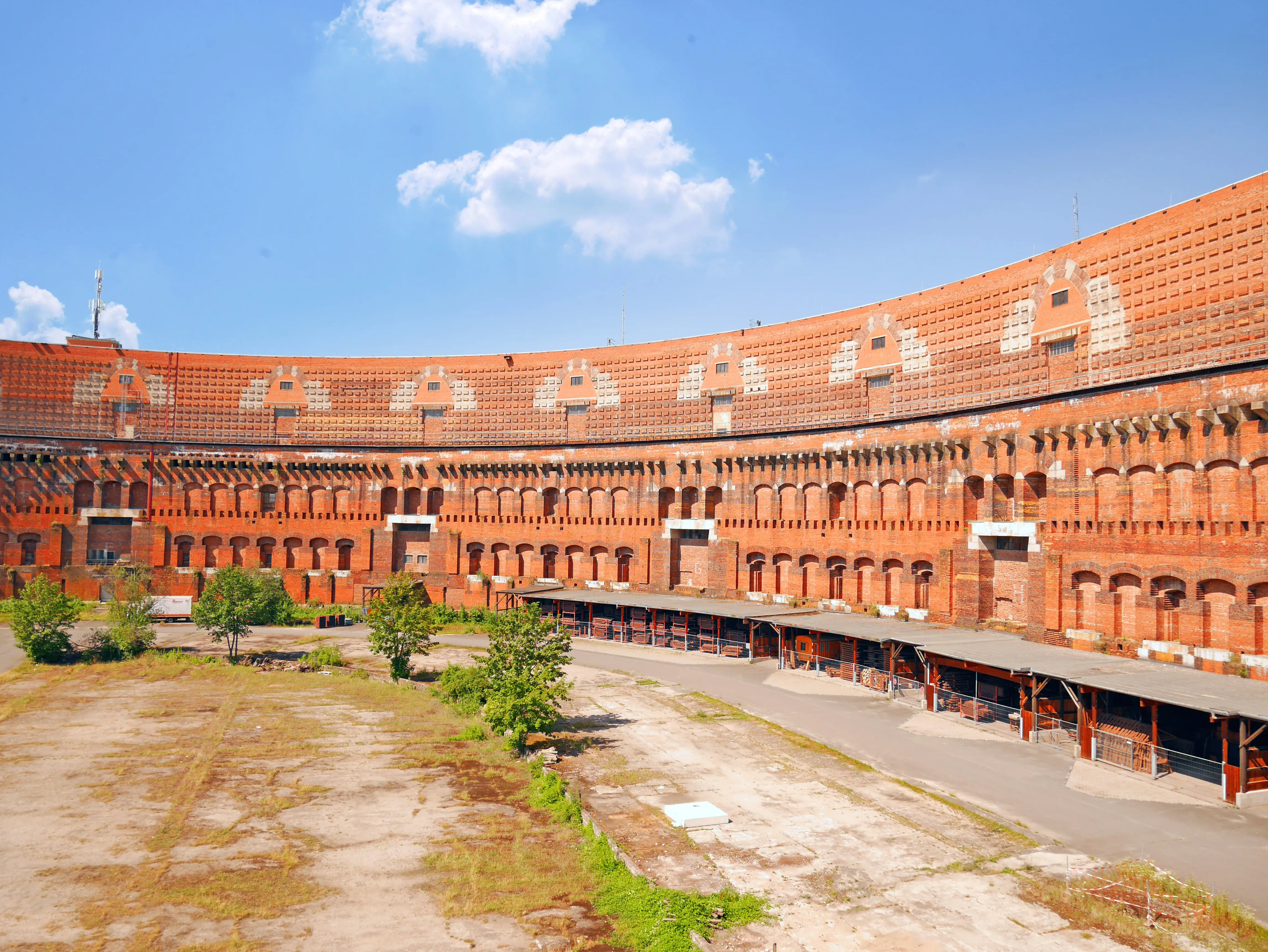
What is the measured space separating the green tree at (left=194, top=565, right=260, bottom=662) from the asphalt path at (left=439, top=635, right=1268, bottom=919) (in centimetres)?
2349

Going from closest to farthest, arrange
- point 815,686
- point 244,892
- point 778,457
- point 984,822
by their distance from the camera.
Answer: point 244,892, point 984,822, point 815,686, point 778,457

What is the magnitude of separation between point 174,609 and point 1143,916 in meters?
53.6

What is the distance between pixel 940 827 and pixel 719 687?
665 inches

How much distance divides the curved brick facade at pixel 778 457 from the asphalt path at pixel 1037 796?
9378mm

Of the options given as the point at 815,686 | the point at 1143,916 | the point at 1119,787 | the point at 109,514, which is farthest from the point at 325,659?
the point at 1143,916

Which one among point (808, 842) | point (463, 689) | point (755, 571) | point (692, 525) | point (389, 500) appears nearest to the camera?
point (808, 842)

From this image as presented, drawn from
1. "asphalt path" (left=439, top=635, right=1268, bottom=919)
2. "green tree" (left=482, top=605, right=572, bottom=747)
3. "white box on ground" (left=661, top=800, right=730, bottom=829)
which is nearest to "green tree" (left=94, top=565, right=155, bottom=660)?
"green tree" (left=482, top=605, right=572, bottom=747)

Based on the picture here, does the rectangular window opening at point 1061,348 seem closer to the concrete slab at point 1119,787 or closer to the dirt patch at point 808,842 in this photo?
the concrete slab at point 1119,787

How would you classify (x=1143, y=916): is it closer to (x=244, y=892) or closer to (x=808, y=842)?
(x=808, y=842)

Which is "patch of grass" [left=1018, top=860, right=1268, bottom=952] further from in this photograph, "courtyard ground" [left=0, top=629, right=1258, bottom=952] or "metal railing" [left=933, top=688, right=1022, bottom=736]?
"metal railing" [left=933, top=688, right=1022, bottom=736]

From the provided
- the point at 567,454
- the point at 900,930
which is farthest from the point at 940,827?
the point at 567,454

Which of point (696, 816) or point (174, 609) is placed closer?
point (696, 816)

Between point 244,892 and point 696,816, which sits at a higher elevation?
point 696,816

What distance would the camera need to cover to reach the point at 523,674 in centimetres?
2795
